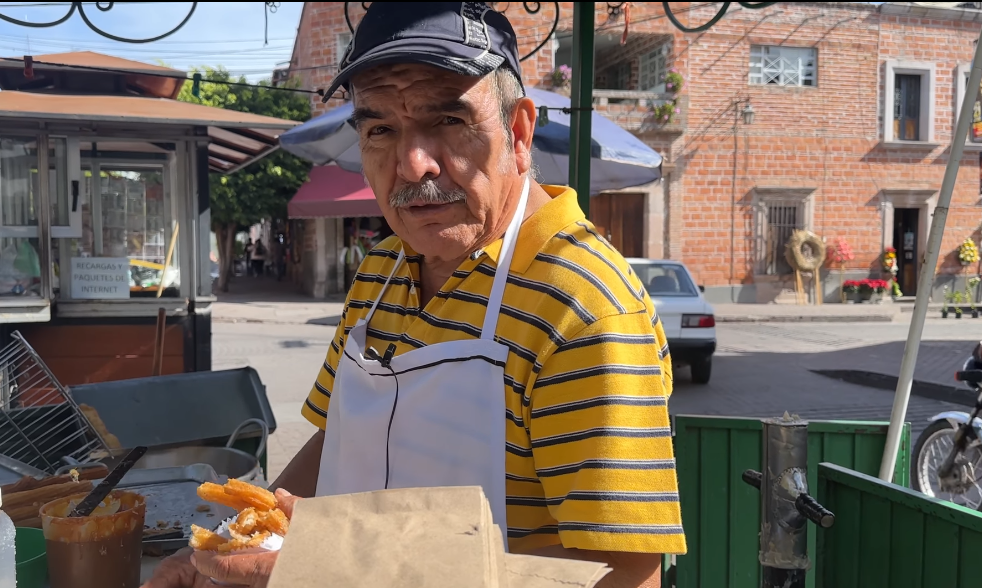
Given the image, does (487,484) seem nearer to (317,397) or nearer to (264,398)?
(317,397)

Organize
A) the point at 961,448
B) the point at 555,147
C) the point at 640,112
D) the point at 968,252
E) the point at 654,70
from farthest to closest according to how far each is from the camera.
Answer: the point at 968,252 < the point at 654,70 < the point at 640,112 < the point at 555,147 < the point at 961,448

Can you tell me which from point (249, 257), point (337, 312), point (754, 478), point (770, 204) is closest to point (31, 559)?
point (754, 478)

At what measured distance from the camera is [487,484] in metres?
1.26

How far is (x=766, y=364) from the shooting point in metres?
11.1

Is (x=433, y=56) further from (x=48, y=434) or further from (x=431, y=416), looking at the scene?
(x=48, y=434)

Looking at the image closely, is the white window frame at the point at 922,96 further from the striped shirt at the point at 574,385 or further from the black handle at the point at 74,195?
the striped shirt at the point at 574,385

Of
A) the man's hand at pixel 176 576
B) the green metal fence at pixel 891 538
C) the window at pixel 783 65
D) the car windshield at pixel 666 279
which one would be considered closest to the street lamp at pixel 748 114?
the window at pixel 783 65

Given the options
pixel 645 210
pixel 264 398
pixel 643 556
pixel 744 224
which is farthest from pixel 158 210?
pixel 744 224

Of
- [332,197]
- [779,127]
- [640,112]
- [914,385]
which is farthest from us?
[779,127]

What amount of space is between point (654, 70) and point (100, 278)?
1630 cm

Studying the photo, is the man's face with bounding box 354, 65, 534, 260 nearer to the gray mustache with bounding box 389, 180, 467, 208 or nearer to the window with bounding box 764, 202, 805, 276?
the gray mustache with bounding box 389, 180, 467, 208

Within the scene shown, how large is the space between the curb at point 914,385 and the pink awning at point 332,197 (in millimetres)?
9434

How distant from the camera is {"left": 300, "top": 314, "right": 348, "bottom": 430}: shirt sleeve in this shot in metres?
1.70

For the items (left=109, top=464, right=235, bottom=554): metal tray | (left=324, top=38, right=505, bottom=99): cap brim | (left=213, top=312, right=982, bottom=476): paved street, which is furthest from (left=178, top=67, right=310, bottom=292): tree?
(left=324, top=38, right=505, bottom=99): cap brim
